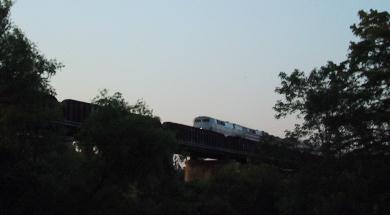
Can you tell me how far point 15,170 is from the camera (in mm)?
23469

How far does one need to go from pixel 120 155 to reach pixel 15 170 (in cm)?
531

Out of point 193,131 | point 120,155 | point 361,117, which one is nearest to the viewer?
point 361,117

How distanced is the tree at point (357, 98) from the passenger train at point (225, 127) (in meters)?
51.6

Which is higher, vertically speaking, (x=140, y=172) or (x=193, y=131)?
(x=193, y=131)

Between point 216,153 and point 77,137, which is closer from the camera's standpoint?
point 77,137

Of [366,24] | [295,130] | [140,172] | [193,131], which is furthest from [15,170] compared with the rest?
[193,131]

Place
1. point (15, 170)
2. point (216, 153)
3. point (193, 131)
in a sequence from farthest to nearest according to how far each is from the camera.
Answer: point (216, 153) < point (193, 131) < point (15, 170)

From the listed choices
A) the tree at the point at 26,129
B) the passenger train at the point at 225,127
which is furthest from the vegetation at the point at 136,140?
the passenger train at the point at 225,127

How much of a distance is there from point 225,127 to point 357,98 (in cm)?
5923

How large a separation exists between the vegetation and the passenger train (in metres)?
49.0

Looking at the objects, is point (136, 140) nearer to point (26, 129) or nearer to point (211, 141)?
point (26, 129)

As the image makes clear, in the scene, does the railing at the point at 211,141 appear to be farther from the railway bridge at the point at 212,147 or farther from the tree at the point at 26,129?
the tree at the point at 26,129

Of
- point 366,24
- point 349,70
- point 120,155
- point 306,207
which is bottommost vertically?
point 306,207

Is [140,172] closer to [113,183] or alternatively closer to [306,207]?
[113,183]
